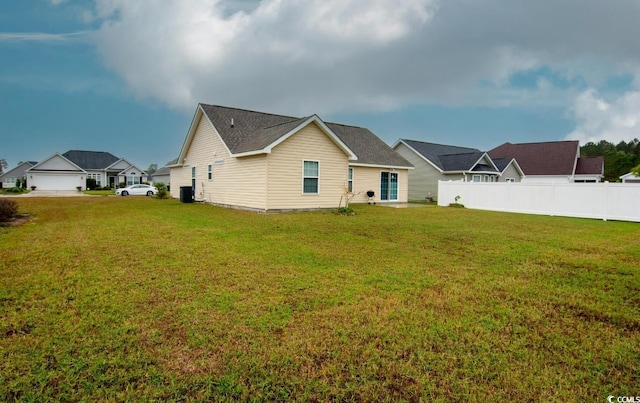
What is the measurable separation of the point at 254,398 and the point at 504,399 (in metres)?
1.82

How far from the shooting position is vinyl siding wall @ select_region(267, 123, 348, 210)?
558 inches

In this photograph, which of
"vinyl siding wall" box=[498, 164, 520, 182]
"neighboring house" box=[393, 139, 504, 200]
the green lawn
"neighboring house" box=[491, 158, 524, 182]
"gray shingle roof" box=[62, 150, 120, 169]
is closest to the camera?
the green lawn

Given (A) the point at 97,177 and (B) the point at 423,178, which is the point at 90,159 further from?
(B) the point at 423,178

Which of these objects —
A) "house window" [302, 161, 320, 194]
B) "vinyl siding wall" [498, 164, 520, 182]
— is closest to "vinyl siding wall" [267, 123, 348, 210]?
"house window" [302, 161, 320, 194]

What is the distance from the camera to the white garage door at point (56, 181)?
44875 mm

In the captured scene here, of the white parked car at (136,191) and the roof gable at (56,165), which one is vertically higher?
the roof gable at (56,165)

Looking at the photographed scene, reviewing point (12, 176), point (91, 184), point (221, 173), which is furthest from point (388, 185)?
point (12, 176)

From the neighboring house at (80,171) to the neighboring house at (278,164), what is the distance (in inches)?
1361

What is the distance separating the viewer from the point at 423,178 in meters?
27.4

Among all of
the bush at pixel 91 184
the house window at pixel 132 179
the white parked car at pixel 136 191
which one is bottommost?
the white parked car at pixel 136 191

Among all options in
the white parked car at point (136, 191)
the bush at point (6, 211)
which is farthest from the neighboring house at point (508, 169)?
the white parked car at point (136, 191)

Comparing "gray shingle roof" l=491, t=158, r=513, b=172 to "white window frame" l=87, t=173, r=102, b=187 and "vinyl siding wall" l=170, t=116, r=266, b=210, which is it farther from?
"white window frame" l=87, t=173, r=102, b=187

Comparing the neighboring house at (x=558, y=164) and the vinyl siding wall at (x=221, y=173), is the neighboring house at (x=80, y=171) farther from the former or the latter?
the neighboring house at (x=558, y=164)

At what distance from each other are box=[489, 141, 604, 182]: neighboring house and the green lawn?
3175 cm
